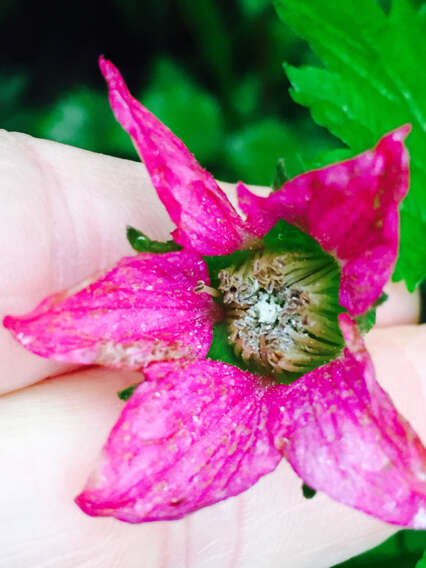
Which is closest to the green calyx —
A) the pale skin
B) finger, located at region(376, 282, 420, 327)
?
the pale skin

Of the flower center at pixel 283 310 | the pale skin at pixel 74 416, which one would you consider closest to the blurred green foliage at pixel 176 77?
the pale skin at pixel 74 416

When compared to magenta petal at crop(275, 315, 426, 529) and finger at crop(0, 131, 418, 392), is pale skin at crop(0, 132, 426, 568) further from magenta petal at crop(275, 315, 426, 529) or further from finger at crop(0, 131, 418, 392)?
magenta petal at crop(275, 315, 426, 529)

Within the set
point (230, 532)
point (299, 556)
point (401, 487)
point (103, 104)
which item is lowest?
point (299, 556)

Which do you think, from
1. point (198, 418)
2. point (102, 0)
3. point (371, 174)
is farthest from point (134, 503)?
point (102, 0)

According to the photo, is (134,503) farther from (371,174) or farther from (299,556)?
(299,556)

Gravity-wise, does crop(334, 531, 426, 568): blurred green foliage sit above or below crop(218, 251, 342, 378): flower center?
below
